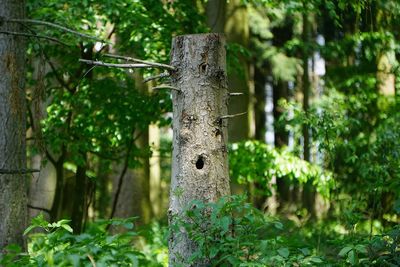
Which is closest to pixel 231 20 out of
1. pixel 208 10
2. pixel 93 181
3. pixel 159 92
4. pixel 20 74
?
pixel 208 10

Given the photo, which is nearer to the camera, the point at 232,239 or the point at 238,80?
the point at 232,239

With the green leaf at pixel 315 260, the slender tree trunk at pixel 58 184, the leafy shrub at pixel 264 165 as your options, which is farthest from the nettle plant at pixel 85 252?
the leafy shrub at pixel 264 165

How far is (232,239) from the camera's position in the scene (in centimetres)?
520

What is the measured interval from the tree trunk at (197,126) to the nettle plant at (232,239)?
30 cm

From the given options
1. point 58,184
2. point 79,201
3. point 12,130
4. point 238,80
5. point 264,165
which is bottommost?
point 79,201

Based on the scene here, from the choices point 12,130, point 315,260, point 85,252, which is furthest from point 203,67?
point 12,130

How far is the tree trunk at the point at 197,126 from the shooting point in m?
5.89

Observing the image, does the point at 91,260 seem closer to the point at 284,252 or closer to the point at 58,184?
the point at 284,252

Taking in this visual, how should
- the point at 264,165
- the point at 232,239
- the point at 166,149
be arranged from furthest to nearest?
1. the point at 166,149
2. the point at 264,165
3. the point at 232,239

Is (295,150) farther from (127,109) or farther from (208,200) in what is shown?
(208,200)

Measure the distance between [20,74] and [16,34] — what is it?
1.77 ft

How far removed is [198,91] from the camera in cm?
594

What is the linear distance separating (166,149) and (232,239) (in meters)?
8.00

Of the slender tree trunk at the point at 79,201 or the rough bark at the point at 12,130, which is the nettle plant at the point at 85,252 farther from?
the slender tree trunk at the point at 79,201
